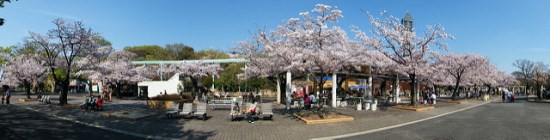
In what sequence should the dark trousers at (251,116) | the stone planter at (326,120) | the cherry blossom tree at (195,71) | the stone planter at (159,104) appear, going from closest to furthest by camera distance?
the stone planter at (326,120) → the dark trousers at (251,116) → the stone planter at (159,104) → the cherry blossom tree at (195,71)

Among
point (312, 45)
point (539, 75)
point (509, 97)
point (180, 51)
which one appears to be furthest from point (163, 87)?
point (539, 75)

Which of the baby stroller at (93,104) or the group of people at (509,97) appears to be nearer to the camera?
the baby stroller at (93,104)

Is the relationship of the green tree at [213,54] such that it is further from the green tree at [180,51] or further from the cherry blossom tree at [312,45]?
the cherry blossom tree at [312,45]

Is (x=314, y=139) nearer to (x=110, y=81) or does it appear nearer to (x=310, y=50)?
(x=310, y=50)

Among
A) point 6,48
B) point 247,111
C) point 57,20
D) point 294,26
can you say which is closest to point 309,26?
point 294,26

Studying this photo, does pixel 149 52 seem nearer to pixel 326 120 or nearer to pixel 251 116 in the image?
pixel 251 116

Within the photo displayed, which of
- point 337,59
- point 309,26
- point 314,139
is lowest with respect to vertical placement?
point 314,139

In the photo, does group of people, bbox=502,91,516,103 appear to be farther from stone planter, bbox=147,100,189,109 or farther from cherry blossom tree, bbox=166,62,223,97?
stone planter, bbox=147,100,189,109

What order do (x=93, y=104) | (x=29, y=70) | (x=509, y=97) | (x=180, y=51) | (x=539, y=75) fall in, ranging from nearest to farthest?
1. (x=93, y=104)
2. (x=29, y=70)
3. (x=509, y=97)
4. (x=539, y=75)
5. (x=180, y=51)

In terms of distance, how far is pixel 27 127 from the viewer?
44.2ft

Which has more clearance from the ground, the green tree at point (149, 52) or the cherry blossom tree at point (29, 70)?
the green tree at point (149, 52)

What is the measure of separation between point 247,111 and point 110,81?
30300 mm

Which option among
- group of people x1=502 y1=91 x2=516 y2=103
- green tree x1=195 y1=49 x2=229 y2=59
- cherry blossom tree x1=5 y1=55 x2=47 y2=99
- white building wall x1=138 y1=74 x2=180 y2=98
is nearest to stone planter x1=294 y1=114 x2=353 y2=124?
cherry blossom tree x1=5 y1=55 x2=47 y2=99

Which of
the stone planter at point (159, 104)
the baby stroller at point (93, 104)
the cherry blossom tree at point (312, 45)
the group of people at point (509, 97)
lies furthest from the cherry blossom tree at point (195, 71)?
the group of people at point (509, 97)
